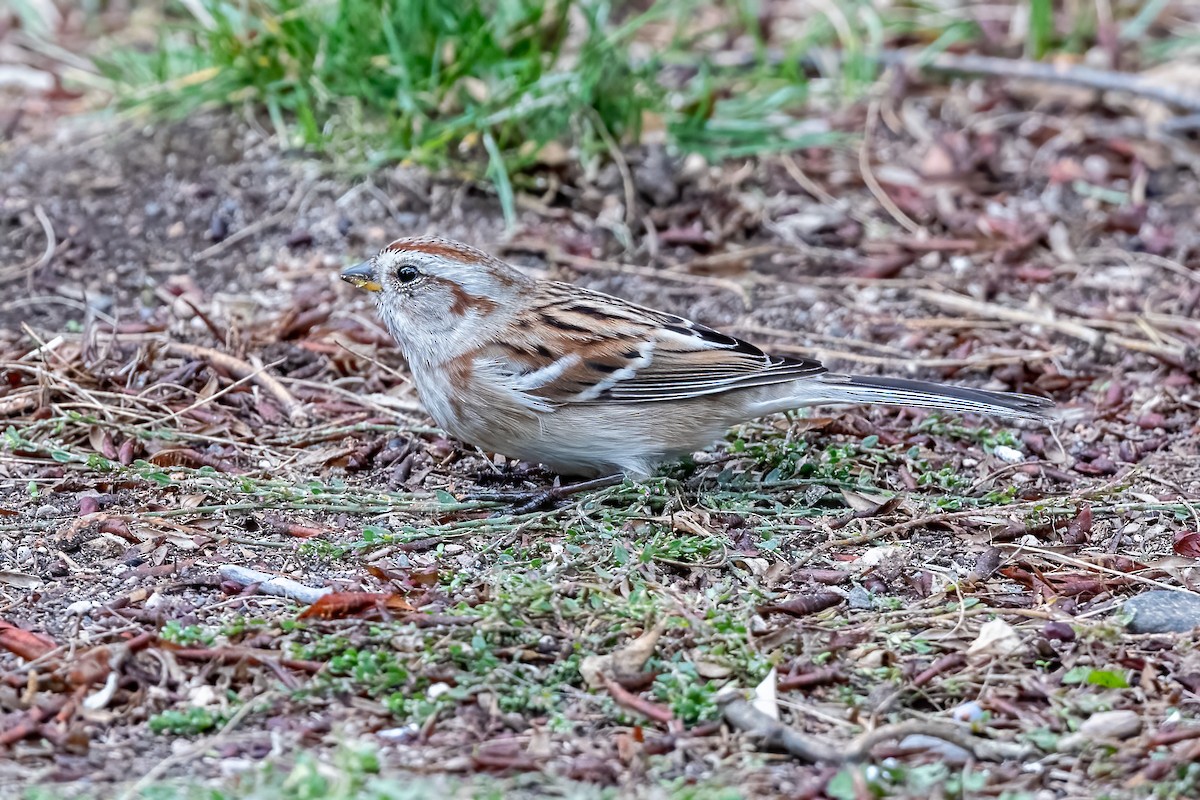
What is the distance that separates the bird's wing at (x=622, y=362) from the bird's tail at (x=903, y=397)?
75 mm

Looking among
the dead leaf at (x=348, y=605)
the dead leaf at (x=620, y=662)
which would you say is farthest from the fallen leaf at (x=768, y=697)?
the dead leaf at (x=348, y=605)

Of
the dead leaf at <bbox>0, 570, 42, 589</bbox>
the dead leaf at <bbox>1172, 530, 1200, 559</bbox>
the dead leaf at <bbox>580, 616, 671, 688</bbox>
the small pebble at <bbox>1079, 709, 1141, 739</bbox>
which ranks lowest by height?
the dead leaf at <bbox>1172, 530, 1200, 559</bbox>

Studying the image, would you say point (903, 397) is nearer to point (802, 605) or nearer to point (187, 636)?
point (802, 605)

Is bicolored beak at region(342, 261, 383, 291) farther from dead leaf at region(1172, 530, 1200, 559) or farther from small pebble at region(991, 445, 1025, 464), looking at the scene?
dead leaf at region(1172, 530, 1200, 559)

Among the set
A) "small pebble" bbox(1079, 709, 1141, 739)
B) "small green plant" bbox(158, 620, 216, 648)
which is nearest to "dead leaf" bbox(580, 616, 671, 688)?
"small green plant" bbox(158, 620, 216, 648)

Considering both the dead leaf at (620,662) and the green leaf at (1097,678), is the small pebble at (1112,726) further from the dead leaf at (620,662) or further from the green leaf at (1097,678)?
the dead leaf at (620,662)

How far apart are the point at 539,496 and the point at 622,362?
521 millimetres

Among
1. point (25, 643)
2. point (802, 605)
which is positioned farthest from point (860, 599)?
point (25, 643)

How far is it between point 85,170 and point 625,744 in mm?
4849

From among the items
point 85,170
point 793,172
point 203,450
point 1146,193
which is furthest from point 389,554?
point 1146,193

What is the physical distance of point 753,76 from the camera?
802cm

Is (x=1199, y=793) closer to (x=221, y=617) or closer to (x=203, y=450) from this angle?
(x=221, y=617)

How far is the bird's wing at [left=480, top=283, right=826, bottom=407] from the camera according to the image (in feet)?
15.9

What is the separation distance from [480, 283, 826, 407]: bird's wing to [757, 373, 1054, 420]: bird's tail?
0.08 metres
